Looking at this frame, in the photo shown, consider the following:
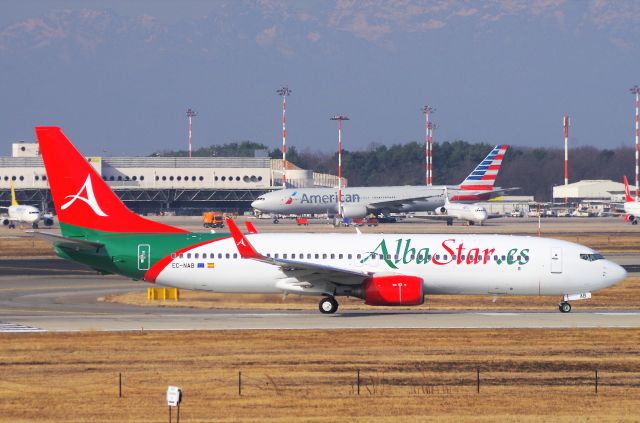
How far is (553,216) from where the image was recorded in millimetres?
160375

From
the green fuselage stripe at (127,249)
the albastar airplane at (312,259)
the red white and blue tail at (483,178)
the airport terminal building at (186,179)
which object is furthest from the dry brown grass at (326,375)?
the airport terminal building at (186,179)

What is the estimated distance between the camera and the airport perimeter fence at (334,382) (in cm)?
2762

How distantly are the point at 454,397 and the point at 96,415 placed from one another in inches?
330

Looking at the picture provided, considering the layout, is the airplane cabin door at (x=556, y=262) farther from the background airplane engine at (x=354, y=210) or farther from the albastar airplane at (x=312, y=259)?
the background airplane engine at (x=354, y=210)

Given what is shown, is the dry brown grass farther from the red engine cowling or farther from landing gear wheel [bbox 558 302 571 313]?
landing gear wheel [bbox 558 302 571 313]

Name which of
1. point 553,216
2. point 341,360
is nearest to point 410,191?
point 553,216

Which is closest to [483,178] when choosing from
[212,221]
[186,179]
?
[212,221]

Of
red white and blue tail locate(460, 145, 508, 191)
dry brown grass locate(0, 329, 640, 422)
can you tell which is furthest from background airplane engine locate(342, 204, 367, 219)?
dry brown grass locate(0, 329, 640, 422)

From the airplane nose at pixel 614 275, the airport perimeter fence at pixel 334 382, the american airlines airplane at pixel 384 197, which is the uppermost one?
the american airlines airplane at pixel 384 197

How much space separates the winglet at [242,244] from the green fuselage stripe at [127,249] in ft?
8.10

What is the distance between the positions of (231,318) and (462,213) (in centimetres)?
8602

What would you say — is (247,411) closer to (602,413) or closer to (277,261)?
(602,413)

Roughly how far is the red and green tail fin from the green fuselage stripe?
330 millimetres

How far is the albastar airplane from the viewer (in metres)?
43.4
